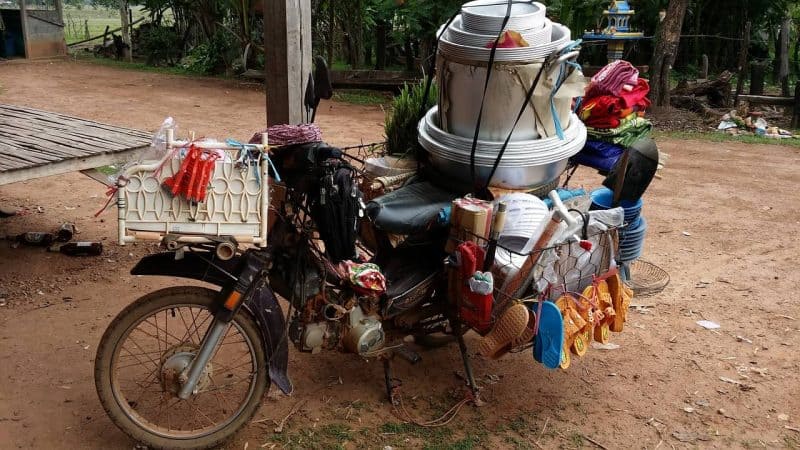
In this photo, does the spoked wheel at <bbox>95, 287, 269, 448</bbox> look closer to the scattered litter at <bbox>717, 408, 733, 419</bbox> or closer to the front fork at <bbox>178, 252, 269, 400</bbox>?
the front fork at <bbox>178, 252, 269, 400</bbox>

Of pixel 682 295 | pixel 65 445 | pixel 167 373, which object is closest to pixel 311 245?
pixel 167 373

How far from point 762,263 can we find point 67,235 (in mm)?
5083

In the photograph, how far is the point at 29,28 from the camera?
16938mm

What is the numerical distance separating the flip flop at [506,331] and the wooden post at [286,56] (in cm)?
194

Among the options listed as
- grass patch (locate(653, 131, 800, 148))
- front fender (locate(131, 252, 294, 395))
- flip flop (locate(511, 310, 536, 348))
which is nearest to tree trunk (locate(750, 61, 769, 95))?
grass patch (locate(653, 131, 800, 148))

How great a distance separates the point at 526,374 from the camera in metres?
3.74

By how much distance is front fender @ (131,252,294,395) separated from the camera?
286 centimetres

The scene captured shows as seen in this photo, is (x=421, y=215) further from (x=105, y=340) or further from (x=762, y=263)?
(x=762, y=263)

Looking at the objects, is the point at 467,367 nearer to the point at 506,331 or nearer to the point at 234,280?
the point at 506,331

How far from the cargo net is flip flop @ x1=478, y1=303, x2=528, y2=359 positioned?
0.09 metres

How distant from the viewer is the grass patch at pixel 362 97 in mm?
12349

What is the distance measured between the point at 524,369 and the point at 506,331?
0.86 meters

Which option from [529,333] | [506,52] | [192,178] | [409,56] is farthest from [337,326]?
[409,56]

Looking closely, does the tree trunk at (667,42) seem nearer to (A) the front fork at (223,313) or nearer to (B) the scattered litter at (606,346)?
(B) the scattered litter at (606,346)
